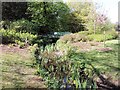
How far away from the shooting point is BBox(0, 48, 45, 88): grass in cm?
595

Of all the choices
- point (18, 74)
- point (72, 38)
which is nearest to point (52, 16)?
point (72, 38)

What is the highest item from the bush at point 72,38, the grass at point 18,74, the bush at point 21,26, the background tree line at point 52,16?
the background tree line at point 52,16

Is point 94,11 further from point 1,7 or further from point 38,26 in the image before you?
point 1,7

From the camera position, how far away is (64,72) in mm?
6559

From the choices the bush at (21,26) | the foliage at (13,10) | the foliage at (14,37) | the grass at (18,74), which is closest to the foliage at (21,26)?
the bush at (21,26)

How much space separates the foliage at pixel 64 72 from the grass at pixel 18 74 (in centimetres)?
29

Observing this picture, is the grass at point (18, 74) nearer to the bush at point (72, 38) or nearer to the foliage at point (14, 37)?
the foliage at point (14, 37)

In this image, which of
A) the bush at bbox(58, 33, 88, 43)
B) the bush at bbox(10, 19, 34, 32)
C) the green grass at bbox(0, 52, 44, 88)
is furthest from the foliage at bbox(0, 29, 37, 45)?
the green grass at bbox(0, 52, 44, 88)

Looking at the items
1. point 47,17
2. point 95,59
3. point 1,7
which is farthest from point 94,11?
point 95,59

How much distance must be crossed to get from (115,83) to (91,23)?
16113mm

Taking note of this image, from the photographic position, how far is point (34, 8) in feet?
58.2

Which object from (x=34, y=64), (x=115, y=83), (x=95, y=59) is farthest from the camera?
(x=95, y=59)

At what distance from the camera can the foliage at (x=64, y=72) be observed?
206 inches

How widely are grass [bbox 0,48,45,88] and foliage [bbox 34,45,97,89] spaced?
29 cm
